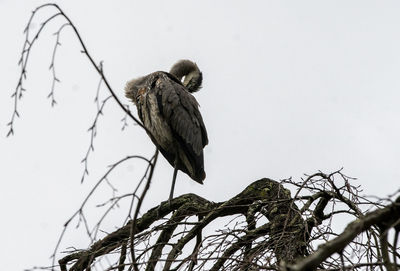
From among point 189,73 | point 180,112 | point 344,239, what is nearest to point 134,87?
point 180,112

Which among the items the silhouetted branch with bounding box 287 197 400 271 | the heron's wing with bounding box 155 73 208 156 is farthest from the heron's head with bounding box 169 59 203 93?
the silhouetted branch with bounding box 287 197 400 271

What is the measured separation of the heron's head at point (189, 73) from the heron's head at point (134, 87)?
0.93 metres

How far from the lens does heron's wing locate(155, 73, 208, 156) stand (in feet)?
23.0

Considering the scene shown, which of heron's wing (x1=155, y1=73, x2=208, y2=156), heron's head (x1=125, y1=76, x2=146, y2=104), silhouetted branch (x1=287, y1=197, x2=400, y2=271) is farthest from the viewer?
heron's head (x1=125, y1=76, x2=146, y2=104)

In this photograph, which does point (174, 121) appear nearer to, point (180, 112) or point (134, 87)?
point (180, 112)

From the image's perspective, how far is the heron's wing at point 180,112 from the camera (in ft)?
23.0

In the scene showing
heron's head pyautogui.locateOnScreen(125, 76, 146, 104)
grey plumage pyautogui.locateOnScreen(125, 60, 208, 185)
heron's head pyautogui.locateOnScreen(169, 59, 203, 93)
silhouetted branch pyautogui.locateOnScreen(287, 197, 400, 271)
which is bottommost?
silhouetted branch pyautogui.locateOnScreen(287, 197, 400, 271)

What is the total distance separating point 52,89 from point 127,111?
0.67m

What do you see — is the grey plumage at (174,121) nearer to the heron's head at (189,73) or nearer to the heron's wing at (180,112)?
the heron's wing at (180,112)

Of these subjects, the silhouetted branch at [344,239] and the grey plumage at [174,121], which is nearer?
the silhouetted branch at [344,239]

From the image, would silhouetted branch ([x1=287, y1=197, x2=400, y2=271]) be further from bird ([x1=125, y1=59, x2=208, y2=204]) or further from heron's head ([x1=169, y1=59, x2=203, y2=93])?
heron's head ([x1=169, y1=59, x2=203, y2=93])

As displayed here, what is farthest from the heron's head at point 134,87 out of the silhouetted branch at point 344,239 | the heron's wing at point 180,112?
the silhouetted branch at point 344,239

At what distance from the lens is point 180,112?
23.2ft

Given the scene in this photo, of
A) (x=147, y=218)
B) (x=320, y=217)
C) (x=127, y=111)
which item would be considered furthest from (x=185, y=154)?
A: (x=127, y=111)
